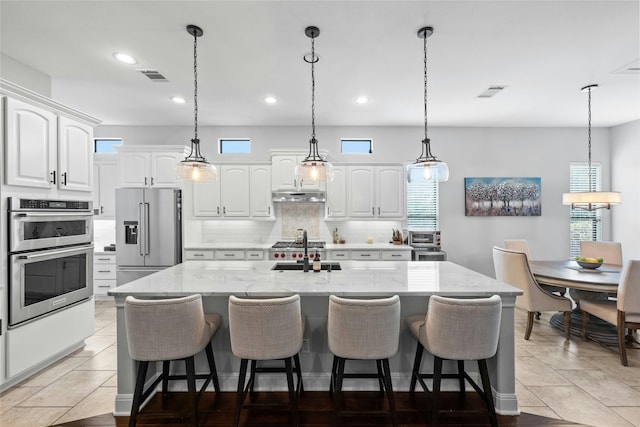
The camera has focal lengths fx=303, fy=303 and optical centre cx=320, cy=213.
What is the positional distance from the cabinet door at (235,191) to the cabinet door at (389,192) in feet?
7.22

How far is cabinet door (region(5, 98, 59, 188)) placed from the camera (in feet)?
8.32

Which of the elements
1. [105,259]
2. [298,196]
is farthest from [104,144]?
[298,196]

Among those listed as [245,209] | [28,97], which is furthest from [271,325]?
[245,209]

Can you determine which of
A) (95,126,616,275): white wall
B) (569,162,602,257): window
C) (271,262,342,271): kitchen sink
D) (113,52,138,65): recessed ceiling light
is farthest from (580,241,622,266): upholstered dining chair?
(113,52,138,65): recessed ceiling light

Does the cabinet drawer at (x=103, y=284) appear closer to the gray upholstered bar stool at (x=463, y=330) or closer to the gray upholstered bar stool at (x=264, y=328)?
the gray upholstered bar stool at (x=264, y=328)

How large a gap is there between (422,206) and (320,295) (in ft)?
13.0

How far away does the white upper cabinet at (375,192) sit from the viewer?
511cm

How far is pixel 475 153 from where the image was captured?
5516 millimetres

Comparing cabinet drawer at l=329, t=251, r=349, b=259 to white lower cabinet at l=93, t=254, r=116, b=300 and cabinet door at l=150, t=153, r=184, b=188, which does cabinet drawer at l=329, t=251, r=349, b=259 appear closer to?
cabinet door at l=150, t=153, r=184, b=188

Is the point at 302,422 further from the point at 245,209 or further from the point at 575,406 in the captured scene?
the point at 245,209

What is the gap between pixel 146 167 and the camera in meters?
4.71

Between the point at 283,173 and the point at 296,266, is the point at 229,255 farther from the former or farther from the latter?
the point at 296,266

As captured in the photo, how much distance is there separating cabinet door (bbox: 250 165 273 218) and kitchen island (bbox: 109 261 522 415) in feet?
7.14

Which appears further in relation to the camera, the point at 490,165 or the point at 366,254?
the point at 490,165
